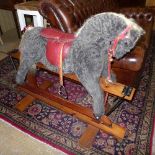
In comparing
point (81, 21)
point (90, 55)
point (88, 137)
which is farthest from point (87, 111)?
point (81, 21)

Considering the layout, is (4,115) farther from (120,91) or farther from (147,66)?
(147,66)

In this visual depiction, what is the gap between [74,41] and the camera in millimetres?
1194

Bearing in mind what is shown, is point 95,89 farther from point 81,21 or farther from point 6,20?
point 6,20

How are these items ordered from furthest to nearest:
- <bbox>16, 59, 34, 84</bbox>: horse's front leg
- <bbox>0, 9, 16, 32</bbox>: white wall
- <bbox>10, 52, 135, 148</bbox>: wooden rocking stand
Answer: <bbox>0, 9, 16, 32</bbox>: white wall
<bbox>16, 59, 34, 84</bbox>: horse's front leg
<bbox>10, 52, 135, 148</bbox>: wooden rocking stand

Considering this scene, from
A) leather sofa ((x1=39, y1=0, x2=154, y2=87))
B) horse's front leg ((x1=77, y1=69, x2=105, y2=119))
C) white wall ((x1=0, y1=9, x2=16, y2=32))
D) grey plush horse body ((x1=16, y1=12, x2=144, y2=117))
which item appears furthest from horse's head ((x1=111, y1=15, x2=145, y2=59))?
white wall ((x1=0, y1=9, x2=16, y2=32))

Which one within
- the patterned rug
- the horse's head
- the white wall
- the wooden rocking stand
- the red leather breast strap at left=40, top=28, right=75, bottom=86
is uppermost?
the horse's head

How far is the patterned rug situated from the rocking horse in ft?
0.32

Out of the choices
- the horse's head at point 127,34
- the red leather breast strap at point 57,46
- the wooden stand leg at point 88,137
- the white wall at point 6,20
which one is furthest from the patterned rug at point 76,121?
the white wall at point 6,20

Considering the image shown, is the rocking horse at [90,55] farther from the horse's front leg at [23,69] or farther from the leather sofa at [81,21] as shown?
the leather sofa at [81,21]

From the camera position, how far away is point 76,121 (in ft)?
5.23

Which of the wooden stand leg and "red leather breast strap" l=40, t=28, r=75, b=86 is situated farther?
the wooden stand leg

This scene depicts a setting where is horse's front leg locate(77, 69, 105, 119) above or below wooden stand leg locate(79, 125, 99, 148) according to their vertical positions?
above

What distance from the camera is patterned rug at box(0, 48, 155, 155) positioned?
1376 millimetres

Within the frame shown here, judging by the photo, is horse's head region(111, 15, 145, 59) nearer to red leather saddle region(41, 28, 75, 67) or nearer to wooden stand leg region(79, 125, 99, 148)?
red leather saddle region(41, 28, 75, 67)
